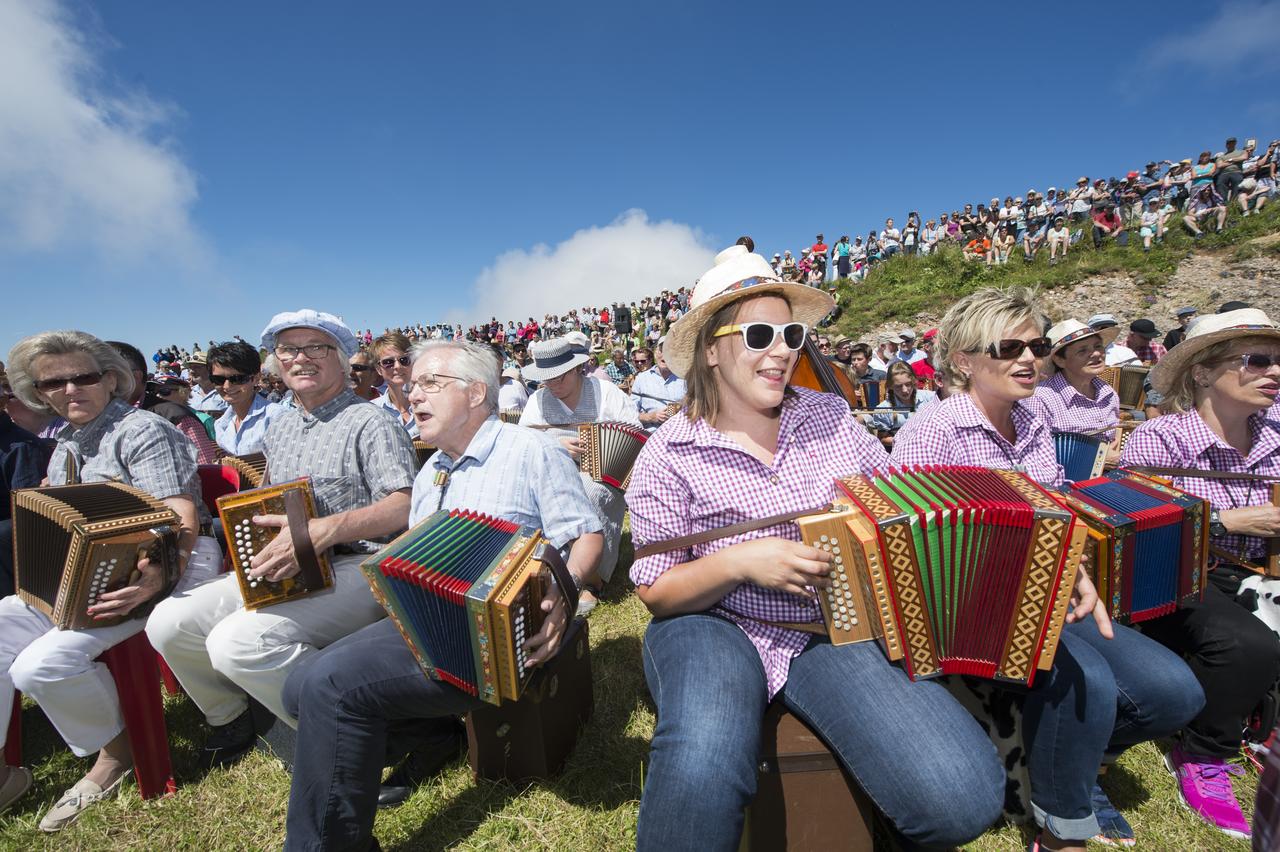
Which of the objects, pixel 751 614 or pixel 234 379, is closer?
pixel 751 614

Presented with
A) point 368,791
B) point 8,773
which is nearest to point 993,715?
point 368,791

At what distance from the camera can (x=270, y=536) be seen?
2.78 m

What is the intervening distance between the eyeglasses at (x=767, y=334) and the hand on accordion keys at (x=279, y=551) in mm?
2322

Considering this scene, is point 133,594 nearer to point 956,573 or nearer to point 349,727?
point 349,727

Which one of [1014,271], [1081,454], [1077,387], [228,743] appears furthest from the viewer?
[1014,271]

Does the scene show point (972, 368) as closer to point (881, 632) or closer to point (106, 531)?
point (881, 632)

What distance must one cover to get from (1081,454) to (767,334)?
352 cm

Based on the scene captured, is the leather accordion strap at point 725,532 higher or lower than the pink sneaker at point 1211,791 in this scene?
higher

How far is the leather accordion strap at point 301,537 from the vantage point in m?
2.74

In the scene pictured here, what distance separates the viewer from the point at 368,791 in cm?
232

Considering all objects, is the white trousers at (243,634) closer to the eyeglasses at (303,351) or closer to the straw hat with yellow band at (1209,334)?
the eyeglasses at (303,351)

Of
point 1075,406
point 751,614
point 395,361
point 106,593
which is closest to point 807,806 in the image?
point 751,614

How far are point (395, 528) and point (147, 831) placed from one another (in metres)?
1.80

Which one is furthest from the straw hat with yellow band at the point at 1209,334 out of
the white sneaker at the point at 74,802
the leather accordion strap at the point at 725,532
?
the white sneaker at the point at 74,802
